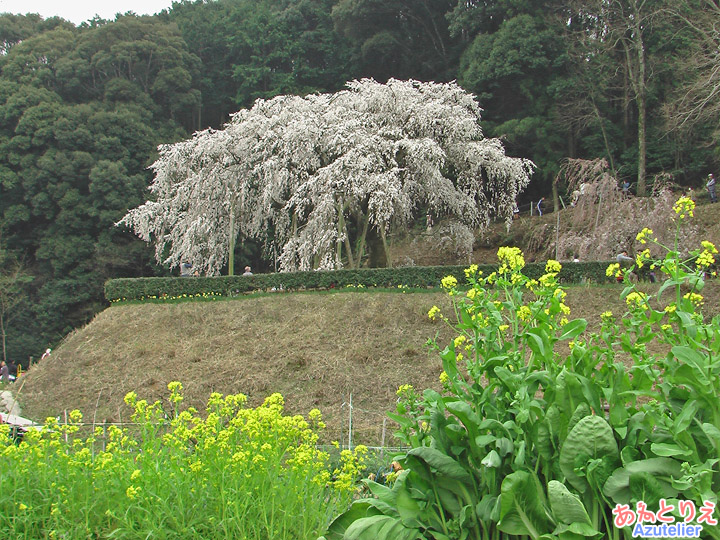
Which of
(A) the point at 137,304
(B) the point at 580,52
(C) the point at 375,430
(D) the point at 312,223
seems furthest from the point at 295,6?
(C) the point at 375,430

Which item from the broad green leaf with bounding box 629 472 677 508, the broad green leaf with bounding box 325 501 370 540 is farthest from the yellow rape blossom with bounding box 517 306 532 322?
the broad green leaf with bounding box 325 501 370 540

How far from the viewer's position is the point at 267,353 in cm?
1362

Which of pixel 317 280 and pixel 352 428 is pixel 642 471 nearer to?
pixel 352 428

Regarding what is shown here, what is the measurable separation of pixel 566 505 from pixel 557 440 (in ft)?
1.24

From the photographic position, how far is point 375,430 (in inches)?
401

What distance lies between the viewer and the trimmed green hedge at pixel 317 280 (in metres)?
15.1

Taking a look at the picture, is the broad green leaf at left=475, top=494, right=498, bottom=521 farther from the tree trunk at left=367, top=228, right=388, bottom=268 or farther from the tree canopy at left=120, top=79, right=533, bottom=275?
the tree trunk at left=367, top=228, right=388, bottom=268

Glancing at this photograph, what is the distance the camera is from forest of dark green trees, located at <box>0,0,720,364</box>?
26.2m

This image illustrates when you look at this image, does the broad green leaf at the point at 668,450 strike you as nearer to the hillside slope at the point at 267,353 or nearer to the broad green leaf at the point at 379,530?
Result: the broad green leaf at the point at 379,530

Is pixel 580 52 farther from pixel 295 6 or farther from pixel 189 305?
pixel 189 305

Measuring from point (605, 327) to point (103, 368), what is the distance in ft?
42.9

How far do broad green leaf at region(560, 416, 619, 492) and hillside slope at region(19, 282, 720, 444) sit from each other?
8.25 metres

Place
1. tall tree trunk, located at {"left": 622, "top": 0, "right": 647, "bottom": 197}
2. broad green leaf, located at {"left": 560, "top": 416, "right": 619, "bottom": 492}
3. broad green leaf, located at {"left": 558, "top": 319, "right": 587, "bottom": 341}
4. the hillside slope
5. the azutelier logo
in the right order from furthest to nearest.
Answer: tall tree trunk, located at {"left": 622, "top": 0, "right": 647, "bottom": 197}
the hillside slope
broad green leaf, located at {"left": 558, "top": 319, "right": 587, "bottom": 341}
broad green leaf, located at {"left": 560, "top": 416, "right": 619, "bottom": 492}
the azutelier logo

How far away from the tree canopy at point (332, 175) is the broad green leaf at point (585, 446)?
14.3 m
